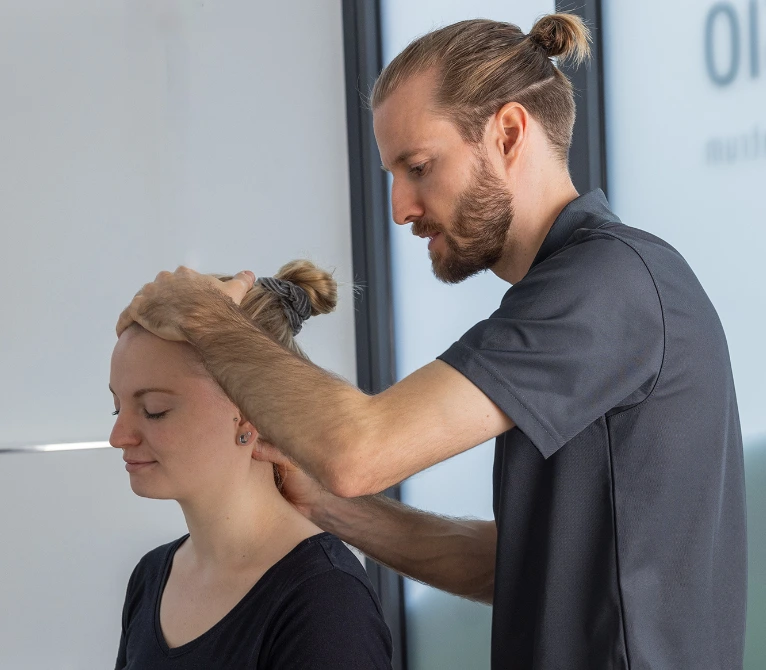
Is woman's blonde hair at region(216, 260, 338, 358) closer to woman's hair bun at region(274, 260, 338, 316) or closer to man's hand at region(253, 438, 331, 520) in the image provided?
woman's hair bun at region(274, 260, 338, 316)

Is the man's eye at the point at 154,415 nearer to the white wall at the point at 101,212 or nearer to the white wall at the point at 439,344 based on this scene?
the white wall at the point at 439,344

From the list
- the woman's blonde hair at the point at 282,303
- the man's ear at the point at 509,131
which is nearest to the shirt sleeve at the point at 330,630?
the woman's blonde hair at the point at 282,303

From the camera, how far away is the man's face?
4.84 feet

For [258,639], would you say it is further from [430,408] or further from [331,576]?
[430,408]

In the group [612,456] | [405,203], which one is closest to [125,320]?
[405,203]

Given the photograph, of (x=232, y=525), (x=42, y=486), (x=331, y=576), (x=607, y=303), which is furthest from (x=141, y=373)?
(x=42, y=486)

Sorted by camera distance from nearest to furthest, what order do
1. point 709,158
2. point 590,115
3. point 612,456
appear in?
point 612,456
point 709,158
point 590,115

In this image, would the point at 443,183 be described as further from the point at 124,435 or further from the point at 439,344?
the point at 439,344

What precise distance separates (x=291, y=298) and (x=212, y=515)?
0.40 metres

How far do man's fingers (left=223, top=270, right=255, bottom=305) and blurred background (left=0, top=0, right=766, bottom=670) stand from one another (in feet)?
4.49

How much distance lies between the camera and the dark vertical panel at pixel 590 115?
252cm

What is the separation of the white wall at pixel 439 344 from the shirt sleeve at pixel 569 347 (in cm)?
182

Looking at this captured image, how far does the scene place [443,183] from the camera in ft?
4.88

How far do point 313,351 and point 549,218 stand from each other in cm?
242
